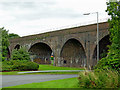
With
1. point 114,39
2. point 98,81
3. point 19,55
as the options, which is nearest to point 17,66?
point 19,55

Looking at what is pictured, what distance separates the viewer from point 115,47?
45.7ft

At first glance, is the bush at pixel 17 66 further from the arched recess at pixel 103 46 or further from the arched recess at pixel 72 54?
the arched recess at pixel 72 54

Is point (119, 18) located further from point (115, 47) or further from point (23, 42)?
point (23, 42)

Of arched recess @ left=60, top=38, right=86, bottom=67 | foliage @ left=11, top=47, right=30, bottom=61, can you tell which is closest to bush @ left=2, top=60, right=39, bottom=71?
foliage @ left=11, top=47, right=30, bottom=61

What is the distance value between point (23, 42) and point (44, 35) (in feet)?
28.7

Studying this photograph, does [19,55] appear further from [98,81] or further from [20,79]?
[98,81]

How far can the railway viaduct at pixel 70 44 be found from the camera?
1102 inches

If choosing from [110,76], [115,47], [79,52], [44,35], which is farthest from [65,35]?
[110,76]

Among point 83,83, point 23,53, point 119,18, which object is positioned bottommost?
point 83,83

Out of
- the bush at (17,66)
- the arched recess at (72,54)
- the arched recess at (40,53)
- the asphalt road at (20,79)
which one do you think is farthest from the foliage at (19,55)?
the arched recess at (40,53)

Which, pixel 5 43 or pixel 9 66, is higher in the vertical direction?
pixel 5 43

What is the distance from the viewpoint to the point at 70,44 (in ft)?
112

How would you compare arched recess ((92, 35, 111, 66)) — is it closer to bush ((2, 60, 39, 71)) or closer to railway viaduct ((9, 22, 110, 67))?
railway viaduct ((9, 22, 110, 67))

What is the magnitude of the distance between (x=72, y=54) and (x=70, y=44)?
87.3 inches
